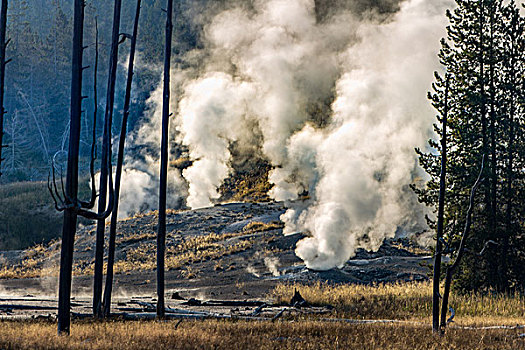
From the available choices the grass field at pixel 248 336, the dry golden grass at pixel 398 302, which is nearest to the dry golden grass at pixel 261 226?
the dry golden grass at pixel 398 302

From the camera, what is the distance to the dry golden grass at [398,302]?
71.3 ft

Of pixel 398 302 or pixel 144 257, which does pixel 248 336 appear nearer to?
pixel 398 302

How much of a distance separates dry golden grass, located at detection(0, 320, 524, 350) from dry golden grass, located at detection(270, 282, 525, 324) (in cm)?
655

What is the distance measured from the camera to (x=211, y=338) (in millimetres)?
11641

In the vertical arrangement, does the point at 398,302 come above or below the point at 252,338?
below

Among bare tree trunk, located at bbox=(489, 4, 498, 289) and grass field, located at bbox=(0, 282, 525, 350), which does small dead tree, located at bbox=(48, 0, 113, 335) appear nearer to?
grass field, located at bbox=(0, 282, 525, 350)

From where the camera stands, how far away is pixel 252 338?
39.1 feet

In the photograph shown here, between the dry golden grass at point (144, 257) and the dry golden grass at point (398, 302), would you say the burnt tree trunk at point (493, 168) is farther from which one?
the dry golden grass at point (144, 257)

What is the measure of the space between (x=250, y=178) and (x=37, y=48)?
151 ft

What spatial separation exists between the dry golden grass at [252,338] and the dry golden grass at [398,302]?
21.5ft

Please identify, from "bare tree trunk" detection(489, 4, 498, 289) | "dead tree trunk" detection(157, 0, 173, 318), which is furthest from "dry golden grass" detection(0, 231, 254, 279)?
"dead tree trunk" detection(157, 0, 173, 318)

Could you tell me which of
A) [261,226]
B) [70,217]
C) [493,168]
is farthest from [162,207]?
[261,226]

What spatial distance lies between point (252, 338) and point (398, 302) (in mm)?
13736

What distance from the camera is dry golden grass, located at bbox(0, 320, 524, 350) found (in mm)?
10594
